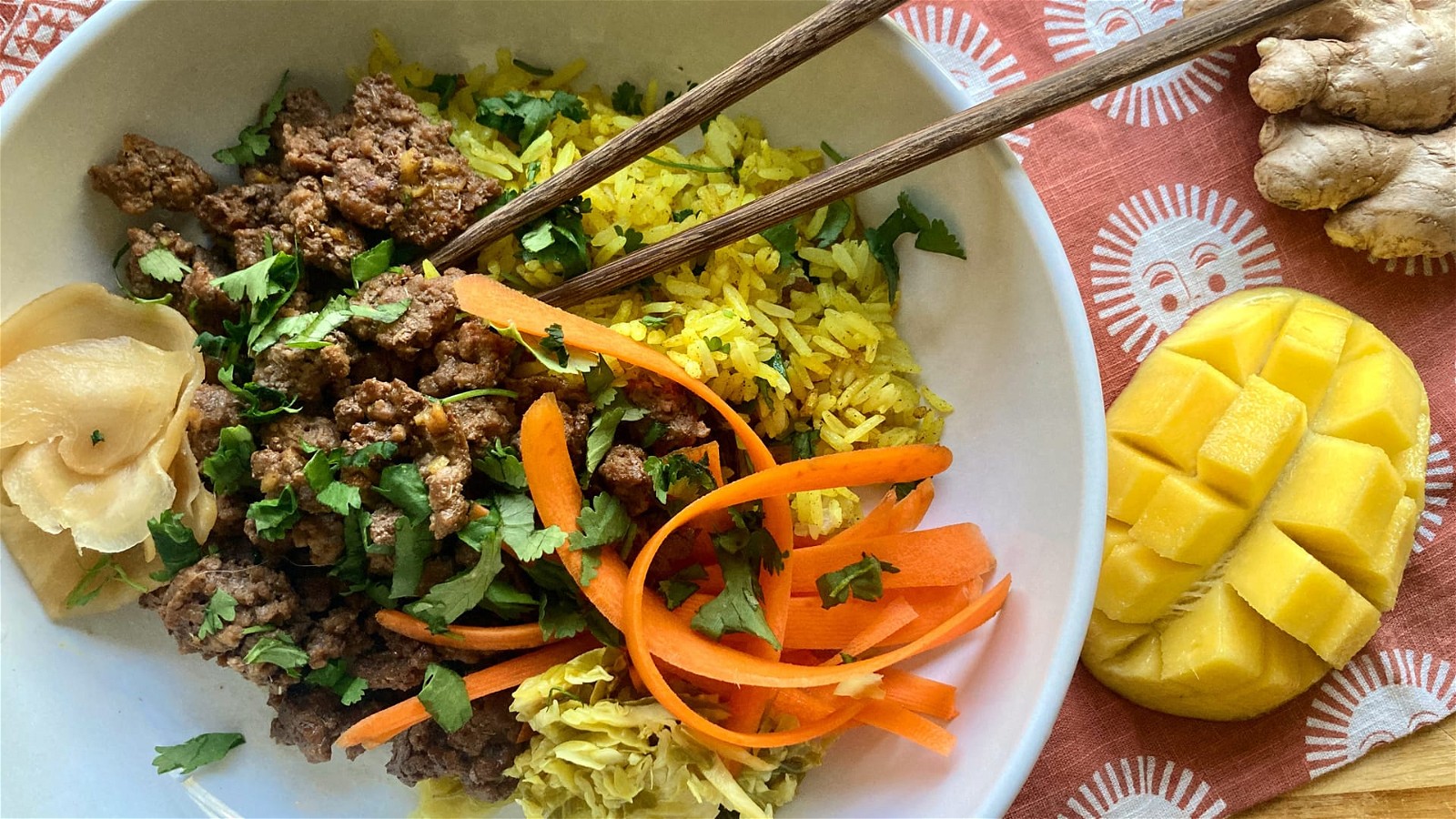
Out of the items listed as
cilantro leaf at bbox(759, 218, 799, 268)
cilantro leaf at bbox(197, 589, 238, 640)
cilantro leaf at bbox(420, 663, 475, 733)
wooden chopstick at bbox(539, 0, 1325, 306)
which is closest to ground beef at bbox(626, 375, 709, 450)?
wooden chopstick at bbox(539, 0, 1325, 306)

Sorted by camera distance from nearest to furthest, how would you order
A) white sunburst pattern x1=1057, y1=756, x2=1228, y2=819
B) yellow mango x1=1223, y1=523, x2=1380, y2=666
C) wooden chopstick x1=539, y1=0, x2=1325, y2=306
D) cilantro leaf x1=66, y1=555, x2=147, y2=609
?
1. wooden chopstick x1=539, y1=0, x2=1325, y2=306
2. cilantro leaf x1=66, y1=555, x2=147, y2=609
3. yellow mango x1=1223, y1=523, x2=1380, y2=666
4. white sunburst pattern x1=1057, y1=756, x2=1228, y2=819

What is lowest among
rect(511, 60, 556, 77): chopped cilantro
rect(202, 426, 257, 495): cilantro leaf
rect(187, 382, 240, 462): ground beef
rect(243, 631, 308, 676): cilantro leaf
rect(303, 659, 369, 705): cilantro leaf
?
rect(303, 659, 369, 705): cilantro leaf

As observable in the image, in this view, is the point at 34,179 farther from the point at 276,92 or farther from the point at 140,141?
the point at 276,92

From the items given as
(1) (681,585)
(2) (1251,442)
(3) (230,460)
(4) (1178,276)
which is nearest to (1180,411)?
(2) (1251,442)

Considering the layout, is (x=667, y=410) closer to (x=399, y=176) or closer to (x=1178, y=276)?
(x=399, y=176)

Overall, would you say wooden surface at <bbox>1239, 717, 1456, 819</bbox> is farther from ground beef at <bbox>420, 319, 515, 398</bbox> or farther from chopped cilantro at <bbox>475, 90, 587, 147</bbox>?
chopped cilantro at <bbox>475, 90, 587, 147</bbox>

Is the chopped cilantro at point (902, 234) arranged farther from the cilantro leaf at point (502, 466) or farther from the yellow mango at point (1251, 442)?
the cilantro leaf at point (502, 466)

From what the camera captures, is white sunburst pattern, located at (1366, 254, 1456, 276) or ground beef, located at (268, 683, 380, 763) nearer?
ground beef, located at (268, 683, 380, 763)
